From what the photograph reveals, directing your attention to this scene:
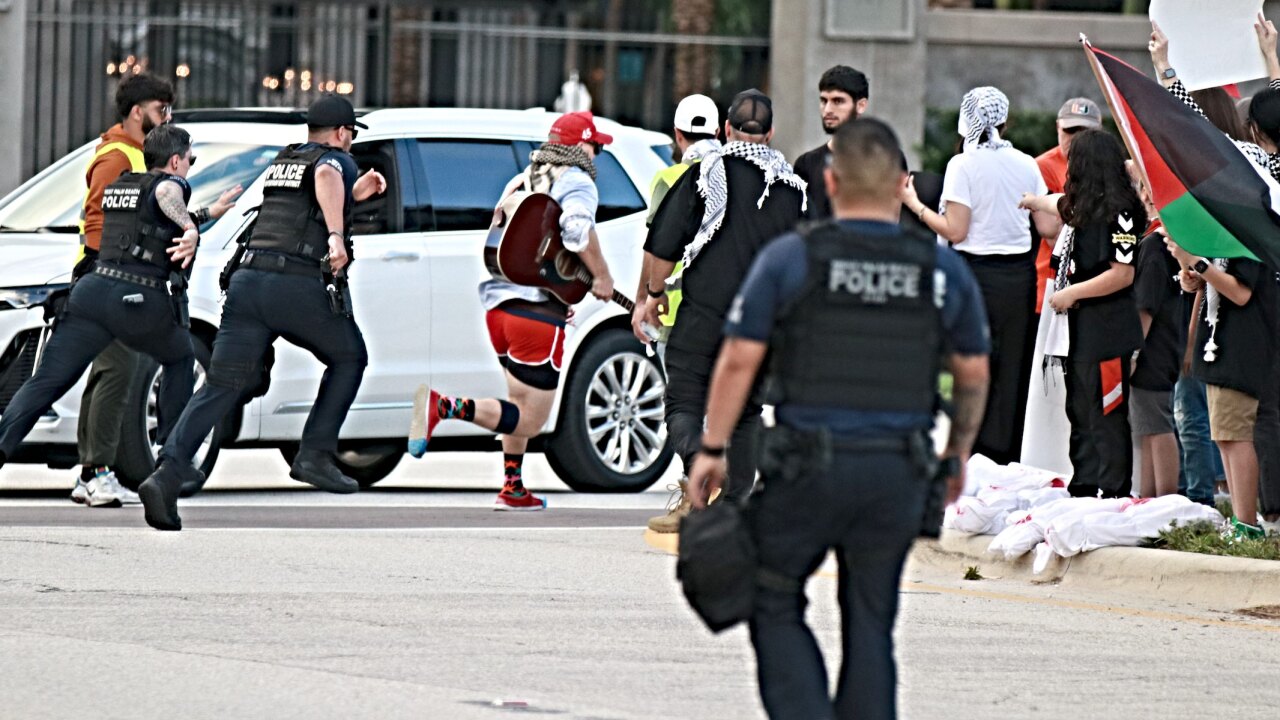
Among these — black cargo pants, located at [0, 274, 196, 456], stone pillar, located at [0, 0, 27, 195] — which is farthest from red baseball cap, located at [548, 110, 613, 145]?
stone pillar, located at [0, 0, 27, 195]

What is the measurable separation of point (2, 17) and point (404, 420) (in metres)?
11.1

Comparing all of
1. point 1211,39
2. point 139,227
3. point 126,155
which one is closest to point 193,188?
point 126,155

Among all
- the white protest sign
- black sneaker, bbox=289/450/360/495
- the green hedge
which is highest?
the green hedge

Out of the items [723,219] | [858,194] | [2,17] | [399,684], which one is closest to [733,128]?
[723,219]

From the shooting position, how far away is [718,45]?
23453mm

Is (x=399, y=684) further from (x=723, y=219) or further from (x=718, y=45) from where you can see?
(x=718, y=45)

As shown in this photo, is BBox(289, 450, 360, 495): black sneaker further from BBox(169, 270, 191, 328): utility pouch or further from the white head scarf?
the white head scarf

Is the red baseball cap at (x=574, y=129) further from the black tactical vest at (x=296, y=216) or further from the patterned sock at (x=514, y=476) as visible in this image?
the patterned sock at (x=514, y=476)

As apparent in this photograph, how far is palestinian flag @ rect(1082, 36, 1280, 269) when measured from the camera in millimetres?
8906

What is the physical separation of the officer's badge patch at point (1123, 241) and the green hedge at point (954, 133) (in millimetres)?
12686

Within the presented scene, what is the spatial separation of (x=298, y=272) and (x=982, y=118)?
3130mm

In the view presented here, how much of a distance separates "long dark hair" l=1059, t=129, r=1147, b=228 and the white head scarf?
0.70m

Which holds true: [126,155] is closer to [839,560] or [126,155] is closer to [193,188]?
[193,188]

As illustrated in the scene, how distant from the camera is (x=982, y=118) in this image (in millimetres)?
10508
